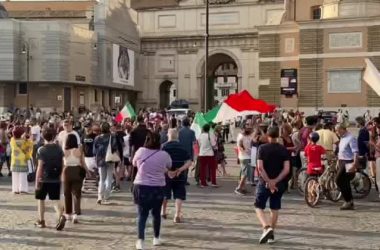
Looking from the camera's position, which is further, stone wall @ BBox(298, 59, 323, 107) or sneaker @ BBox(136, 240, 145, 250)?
stone wall @ BBox(298, 59, 323, 107)

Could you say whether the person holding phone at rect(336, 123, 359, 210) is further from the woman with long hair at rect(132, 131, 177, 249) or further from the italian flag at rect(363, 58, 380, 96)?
the woman with long hair at rect(132, 131, 177, 249)

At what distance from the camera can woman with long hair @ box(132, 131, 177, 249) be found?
404 inches

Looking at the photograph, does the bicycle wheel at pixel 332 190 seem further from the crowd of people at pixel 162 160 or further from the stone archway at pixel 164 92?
the stone archway at pixel 164 92

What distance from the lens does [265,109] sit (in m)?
23.3

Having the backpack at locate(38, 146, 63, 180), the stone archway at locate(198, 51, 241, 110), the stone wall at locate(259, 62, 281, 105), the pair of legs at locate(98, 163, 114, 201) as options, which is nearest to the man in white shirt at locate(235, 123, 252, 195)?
the pair of legs at locate(98, 163, 114, 201)

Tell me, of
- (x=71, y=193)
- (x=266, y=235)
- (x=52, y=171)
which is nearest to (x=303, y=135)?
(x=71, y=193)

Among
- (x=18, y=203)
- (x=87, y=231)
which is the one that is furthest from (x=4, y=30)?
(x=87, y=231)

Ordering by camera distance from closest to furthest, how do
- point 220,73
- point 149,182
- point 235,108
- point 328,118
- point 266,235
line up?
point 149,182 → point 266,235 → point 235,108 → point 328,118 → point 220,73

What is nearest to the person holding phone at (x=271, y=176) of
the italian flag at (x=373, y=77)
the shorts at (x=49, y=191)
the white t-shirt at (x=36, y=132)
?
the shorts at (x=49, y=191)

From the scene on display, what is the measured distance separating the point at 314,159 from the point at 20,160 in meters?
7.14

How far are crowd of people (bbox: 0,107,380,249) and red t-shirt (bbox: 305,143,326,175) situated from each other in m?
0.02

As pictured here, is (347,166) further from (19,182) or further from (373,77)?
(19,182)

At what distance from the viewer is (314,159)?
A: 15203mm

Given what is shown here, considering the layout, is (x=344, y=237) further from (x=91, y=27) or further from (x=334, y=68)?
(x=91, y=27)
